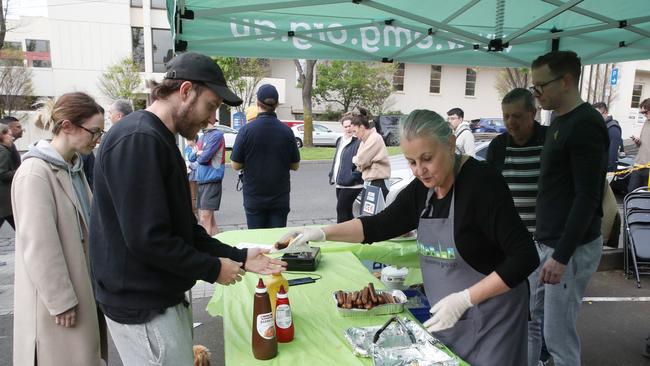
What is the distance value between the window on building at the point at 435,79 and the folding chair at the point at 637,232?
2729 cm

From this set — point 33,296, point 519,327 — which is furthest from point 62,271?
point 519,327

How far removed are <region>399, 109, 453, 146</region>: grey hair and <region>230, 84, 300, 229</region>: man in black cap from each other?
102 inches

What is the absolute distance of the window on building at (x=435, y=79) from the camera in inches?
1204

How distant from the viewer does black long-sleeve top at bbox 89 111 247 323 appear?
4.50ft

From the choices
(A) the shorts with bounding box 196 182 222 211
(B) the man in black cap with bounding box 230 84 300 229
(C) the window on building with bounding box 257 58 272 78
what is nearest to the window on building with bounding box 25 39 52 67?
(C) the window on building with bounding box 257 58 272 78

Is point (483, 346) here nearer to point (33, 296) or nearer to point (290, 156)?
point (33, 296)

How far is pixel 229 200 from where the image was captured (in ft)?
29.3

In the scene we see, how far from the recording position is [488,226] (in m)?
1.59

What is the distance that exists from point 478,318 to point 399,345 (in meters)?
0.33

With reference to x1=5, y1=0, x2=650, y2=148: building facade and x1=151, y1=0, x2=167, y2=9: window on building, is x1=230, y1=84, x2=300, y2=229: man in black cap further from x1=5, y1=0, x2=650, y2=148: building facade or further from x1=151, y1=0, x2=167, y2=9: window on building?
x1=151, y1=0, x2=167, y2=9: window on building

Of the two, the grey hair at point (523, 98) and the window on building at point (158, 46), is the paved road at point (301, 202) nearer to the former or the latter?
the grey hair at point (523, 98)

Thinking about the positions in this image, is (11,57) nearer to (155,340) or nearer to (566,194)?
(155,340)

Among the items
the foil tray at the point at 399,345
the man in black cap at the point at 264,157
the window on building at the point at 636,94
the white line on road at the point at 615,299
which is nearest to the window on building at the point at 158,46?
the man in black cap at the point at 264,157

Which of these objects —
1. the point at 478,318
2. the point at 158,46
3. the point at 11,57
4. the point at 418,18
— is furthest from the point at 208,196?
the point at 11,57
